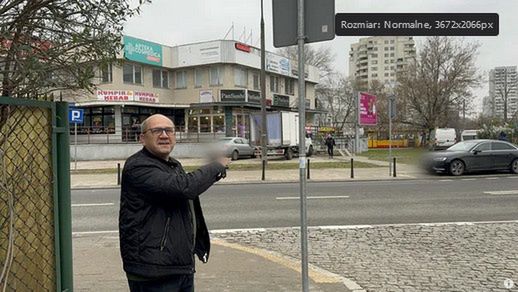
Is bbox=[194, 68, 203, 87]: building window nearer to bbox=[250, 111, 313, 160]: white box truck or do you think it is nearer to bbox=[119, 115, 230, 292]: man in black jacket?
bbox=[250, 111, 313, 160]: white box truck

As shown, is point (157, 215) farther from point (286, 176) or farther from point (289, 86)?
point (289, 86)

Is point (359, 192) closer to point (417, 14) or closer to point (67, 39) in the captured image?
point (417, 14)

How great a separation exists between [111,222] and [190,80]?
31.5 meters

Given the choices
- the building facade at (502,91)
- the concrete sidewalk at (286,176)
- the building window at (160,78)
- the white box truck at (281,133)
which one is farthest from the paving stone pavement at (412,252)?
the building facade at (502,91)

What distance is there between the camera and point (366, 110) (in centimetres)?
3328

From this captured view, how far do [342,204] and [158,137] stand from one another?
30.1 feet

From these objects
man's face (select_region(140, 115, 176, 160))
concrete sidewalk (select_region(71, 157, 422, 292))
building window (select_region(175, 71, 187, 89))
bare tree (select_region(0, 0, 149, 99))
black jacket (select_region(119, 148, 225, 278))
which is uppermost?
building window (select_region(175, 71, 187, 89))

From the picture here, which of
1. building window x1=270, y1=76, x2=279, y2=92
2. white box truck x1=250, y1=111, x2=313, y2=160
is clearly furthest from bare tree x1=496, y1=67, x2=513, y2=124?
white box truck x1=250, y1=111, x2=313, y2=160

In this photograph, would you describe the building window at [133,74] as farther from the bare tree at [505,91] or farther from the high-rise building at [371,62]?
the high-rise building at [371,62]

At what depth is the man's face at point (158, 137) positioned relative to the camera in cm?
270

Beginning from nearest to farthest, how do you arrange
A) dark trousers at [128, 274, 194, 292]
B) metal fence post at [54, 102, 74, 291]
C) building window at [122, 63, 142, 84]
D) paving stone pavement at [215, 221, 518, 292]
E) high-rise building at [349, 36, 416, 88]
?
dark trousers at [128, 274, 194, 292] → metal fence post at [54, 102, 74, 291] → paving stone pavement at [215, 221, 518, 292] → building window at [122, 63, 142, 84] → high-rise building at [349, 36, 416, 88]

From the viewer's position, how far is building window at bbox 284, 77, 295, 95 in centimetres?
4856

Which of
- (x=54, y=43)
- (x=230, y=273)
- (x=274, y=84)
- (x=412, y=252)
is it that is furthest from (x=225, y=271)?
(x=274, y=84)

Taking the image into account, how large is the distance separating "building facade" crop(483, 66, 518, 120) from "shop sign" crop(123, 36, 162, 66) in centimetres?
4535
